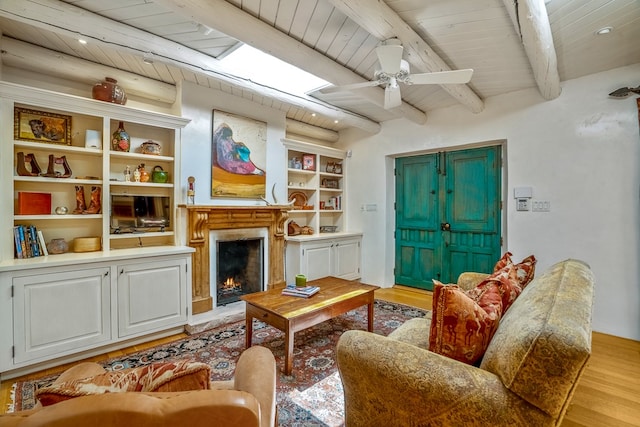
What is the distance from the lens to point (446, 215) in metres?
4.30

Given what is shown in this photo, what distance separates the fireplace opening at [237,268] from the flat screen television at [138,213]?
0.67m

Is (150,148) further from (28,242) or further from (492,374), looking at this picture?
(492,374)

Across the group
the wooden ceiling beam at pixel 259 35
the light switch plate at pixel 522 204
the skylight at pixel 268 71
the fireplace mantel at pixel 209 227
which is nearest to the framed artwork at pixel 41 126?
the fireplace mantel at pixel 209 227

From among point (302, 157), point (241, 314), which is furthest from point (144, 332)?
point (302, 157)

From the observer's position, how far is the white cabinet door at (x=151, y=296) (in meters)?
2.62

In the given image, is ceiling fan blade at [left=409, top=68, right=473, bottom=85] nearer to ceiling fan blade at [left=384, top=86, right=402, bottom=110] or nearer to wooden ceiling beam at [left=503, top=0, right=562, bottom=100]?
ceiling fan blade at [left=384, top=86, right=402, bottom=110]

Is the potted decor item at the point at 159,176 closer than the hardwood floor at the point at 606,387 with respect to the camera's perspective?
No

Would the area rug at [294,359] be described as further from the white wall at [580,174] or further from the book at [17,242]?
the white wall at [580,174]

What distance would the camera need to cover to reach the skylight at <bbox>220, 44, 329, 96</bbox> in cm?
279

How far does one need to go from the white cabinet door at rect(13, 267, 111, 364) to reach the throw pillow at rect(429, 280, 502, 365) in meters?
2.65

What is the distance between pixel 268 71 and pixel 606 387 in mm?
3919

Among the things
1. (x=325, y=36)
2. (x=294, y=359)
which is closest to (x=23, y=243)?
(x=294, y=359)

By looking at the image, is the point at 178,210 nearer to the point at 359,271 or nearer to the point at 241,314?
the point at 241,314

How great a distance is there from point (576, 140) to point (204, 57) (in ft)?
12.7
